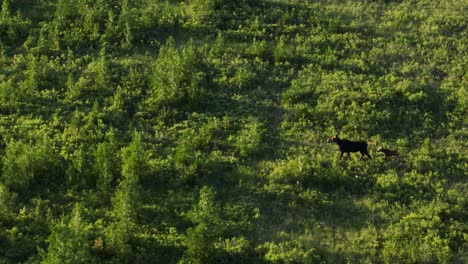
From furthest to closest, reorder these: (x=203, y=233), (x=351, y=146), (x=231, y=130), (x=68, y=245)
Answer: (x=231, y=130), (x=351, y=146), (x=203, y=233), (x=68, y=245)

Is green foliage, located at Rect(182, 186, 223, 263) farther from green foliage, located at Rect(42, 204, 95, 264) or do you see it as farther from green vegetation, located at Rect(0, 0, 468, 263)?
green foliage, located at Rect(42, 204, 95, 264)

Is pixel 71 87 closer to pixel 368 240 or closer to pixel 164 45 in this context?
pixel 164 45

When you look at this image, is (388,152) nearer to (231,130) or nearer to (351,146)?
(351,146)

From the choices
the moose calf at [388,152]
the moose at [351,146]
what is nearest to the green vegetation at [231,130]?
the moose calf at [388,152]

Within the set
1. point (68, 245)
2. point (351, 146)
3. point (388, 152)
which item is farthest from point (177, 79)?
point (68, 245)

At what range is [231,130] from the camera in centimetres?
2577

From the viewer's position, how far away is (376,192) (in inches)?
866

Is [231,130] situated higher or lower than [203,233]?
higher

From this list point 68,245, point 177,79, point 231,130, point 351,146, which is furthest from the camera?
point 177,79

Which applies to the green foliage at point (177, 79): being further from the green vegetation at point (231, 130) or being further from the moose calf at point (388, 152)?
the moose calf at point (388, 152)

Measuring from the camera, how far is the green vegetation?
64.4 ft

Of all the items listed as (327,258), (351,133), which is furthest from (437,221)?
(351,133)

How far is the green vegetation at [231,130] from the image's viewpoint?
19625 millimetres

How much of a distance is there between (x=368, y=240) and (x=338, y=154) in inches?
207
